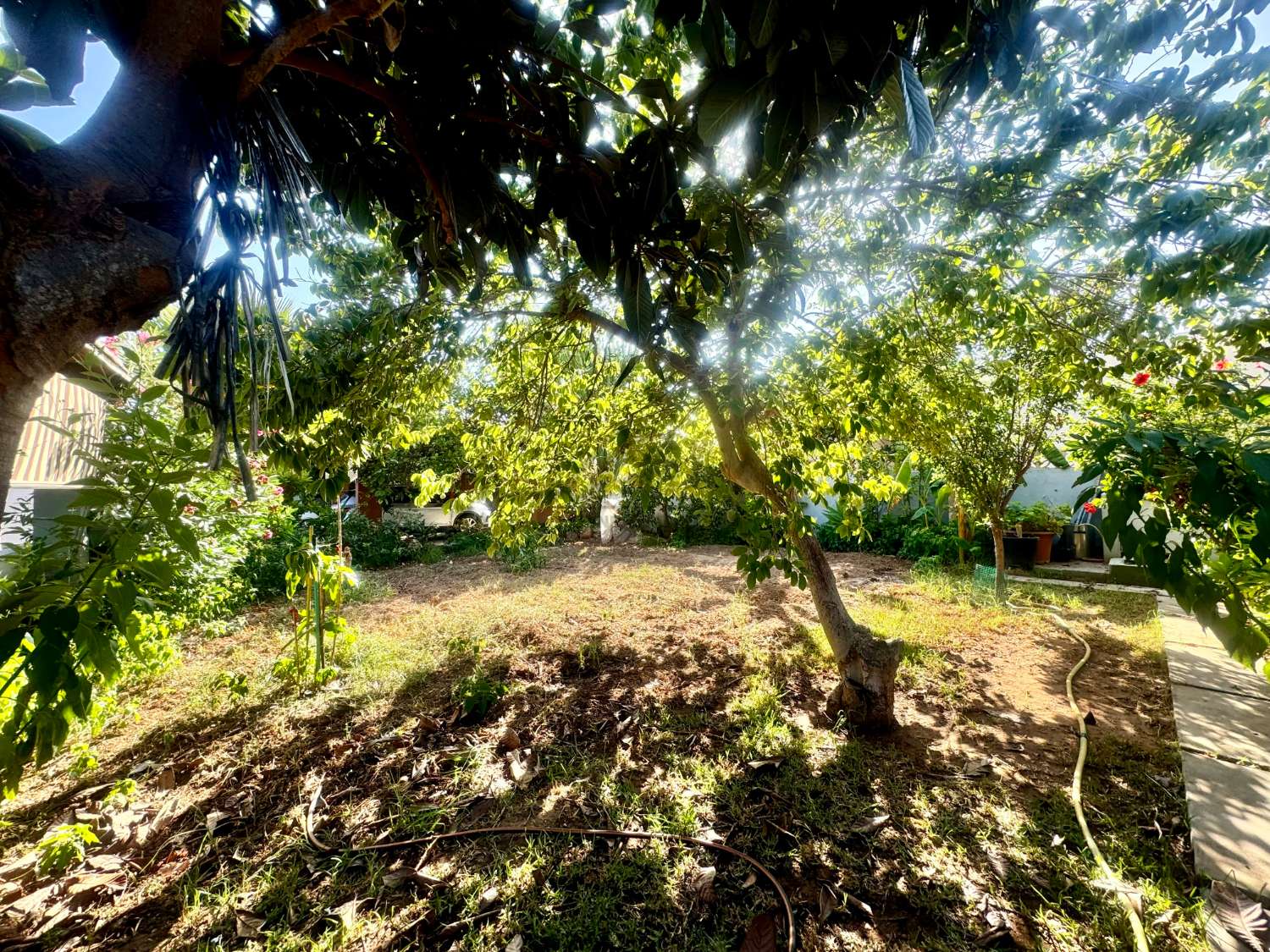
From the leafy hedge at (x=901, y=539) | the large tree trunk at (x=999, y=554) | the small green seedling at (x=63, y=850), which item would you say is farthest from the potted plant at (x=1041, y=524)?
the small green seedling at (x=63, y=850)

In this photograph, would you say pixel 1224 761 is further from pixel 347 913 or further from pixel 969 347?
pixel 347 913

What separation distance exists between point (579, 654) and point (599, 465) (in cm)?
185

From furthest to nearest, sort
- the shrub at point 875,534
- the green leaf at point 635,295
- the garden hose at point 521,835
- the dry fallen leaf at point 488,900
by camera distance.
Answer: the shrub at point 875,534 → the garden hose at point 521,835 → the dry fallen leaf at point 488,900 → the green leaf at point 635,295

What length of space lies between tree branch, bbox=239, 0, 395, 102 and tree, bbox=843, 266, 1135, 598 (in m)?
2.37

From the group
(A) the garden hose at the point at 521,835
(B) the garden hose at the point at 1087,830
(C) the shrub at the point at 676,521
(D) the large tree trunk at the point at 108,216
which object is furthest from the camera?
(C) the shrub at the point at 676,521

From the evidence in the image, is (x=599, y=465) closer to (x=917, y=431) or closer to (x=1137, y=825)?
(x=917, y=431)

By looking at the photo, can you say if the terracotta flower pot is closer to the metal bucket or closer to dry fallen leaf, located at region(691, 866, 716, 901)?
the metal bucket

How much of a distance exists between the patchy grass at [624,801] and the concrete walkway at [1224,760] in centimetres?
18

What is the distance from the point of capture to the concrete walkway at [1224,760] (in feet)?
6.07

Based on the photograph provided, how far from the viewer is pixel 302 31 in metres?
1.05

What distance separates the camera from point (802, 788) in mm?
2607

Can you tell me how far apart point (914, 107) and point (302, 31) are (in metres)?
1.31

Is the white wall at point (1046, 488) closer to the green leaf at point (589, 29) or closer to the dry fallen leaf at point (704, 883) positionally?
the dry fallen leaf at point (704, 883)

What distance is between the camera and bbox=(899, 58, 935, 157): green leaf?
884 millimetres
